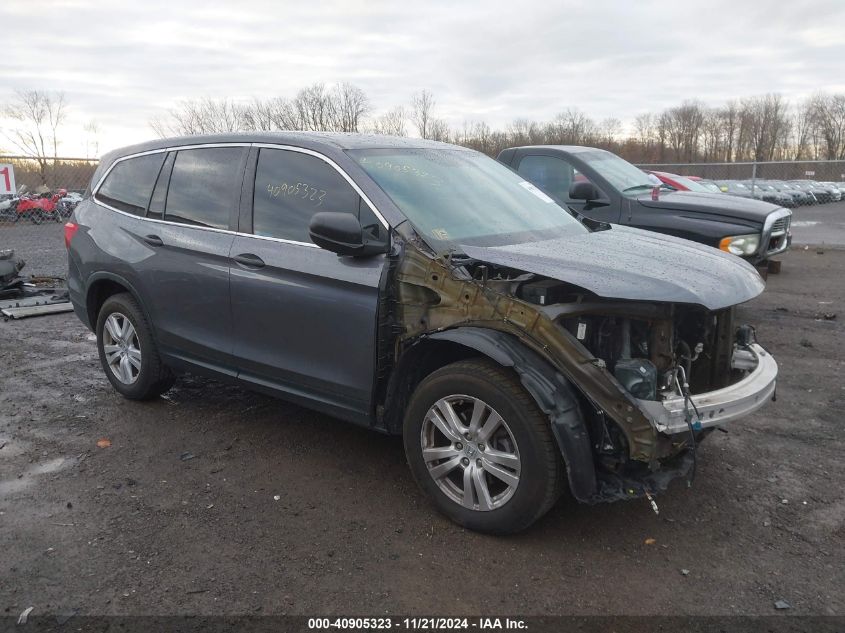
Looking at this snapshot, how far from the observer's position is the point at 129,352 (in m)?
5.15

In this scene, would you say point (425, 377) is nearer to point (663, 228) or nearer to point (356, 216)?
point (356, 216)

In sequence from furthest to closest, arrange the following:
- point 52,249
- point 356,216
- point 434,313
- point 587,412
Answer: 1. point 52,249
2. point 356,216
3. point 434,313
4. point 587,412

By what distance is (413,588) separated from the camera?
2945mm

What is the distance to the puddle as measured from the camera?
3.94 metres

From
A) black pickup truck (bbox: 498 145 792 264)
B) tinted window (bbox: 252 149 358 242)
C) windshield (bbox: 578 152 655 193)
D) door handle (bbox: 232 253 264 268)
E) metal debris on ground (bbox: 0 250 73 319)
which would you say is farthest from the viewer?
metal debris on ground (bbox: 0 250 73 319)

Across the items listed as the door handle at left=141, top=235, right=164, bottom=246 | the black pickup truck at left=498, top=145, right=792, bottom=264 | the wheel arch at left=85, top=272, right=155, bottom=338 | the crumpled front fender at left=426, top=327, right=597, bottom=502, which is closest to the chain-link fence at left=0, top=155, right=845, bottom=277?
the black pickup truck at left=498, top=145, right=792, bottom=264

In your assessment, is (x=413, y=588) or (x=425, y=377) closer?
(x=413, y=588)

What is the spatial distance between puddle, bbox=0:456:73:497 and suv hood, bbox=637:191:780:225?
6093mm

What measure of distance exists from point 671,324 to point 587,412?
55 centimetres

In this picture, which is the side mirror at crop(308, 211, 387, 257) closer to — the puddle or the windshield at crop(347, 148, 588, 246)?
the windshield at crop(347, 148, 588, 246)

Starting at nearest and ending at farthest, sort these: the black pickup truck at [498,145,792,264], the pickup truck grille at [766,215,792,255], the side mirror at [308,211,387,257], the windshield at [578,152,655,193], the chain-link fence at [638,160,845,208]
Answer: the side mirror at [308,211,387,257] < the black pickup truck at [498,145,792,264] < the pickup truck grille at [766,215,792,255] < the windshield at [578,152,655,193] < the chain-link fence at [638,160,845,208]

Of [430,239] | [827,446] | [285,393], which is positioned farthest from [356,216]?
[827,446]

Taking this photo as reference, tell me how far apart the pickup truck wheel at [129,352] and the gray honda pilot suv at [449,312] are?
0.13 ft

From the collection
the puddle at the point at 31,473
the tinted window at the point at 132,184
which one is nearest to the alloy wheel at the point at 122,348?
the tinted window at the point at 132,184
